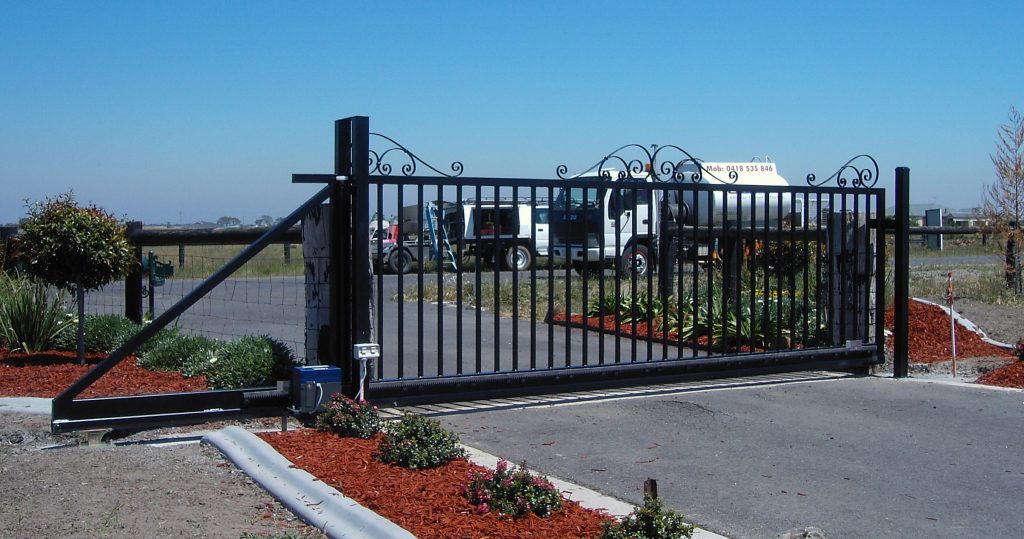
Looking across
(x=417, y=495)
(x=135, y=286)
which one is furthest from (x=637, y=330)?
(x=417, y=495)

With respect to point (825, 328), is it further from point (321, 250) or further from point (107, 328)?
point (107, 328)

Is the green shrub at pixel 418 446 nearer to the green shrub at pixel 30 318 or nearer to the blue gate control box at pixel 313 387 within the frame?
the blue gate control box at pixel 313 387

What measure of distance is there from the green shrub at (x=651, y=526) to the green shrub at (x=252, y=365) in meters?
3.60

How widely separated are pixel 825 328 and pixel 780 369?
1884mm

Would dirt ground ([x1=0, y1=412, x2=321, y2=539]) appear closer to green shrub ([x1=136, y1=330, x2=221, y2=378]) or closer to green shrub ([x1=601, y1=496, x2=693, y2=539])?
green shrub ([x1=601, y1=496, x2=693, y2=539])

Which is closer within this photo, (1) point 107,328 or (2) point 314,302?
(2) point 314,302

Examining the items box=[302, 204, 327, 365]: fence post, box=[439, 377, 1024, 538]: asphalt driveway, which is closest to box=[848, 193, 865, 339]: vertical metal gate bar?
box=[439, 377, 1024, 538]: asphalt driveway

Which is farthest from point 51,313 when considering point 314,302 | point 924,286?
point 924,286

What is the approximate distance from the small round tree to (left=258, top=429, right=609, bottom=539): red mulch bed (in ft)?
12.7

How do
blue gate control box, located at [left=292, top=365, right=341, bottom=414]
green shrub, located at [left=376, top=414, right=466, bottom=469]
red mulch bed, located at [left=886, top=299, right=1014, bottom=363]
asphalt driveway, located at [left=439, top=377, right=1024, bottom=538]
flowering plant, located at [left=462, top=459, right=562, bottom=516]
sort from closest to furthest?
flowering plant, located at [left=462, top=459, right=562, bottom=516] → asphalt driveway, located at [left=439, top=377, right=1024, bottom=538] → green shrub, located at [left=376, top=414, right=466, bottom=469] → blue gate control box, located at [left=292, top=365, right=341, bottom=414] → red mulch bed, located at [left=886, top=299, right=1014, bottom=363]

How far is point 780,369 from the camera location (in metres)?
9.05

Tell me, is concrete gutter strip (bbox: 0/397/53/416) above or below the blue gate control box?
below

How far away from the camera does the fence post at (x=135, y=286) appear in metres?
10.3

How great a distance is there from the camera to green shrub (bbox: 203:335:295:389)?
704cm
